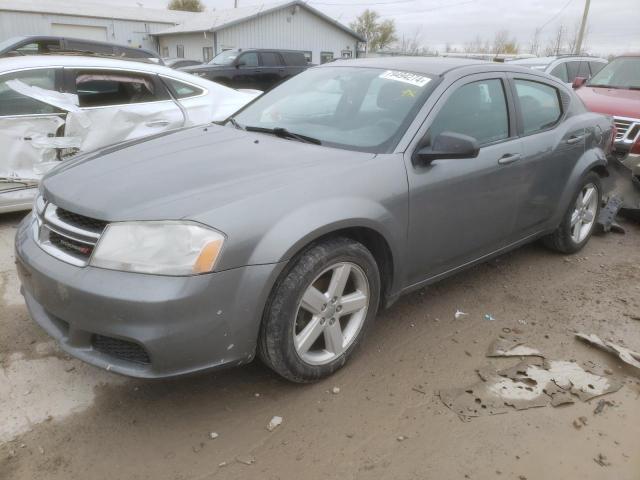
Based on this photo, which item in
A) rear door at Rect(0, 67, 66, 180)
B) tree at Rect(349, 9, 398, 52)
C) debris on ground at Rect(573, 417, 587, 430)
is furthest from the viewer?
tree at Rect(349, 9, 398, 52)

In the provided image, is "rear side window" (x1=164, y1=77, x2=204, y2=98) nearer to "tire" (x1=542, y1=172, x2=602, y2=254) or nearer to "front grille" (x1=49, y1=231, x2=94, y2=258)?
"front grille" (x1=49, y1=231, x2=94, y2=258)

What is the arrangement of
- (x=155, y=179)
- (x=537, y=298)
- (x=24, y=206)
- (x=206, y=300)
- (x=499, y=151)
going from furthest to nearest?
1. (x=24, y=206)
2. (x=537, y=298)
3. (x=499, y=151)
4. (x=155, y=179)
5. (x=206, y=300)

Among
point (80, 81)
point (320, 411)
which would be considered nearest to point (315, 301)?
point (320, 411)

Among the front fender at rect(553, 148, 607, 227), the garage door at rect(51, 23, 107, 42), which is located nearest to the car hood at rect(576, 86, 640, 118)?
the front fender at rect(553, 148, 607, 227)

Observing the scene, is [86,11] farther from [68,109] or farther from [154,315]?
[154,315]

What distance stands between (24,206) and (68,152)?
2.04ft

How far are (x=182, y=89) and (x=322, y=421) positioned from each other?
4.27 m

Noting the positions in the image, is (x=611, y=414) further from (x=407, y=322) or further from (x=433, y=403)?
(x=407, y=322)

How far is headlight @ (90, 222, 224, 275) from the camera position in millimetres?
2162

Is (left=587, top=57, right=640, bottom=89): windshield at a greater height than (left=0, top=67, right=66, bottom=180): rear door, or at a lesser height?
greater

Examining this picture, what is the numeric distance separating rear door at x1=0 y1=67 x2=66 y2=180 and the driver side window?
352 centimetres

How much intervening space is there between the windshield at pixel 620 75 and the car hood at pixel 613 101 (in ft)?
0.61

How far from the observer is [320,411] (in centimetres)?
258

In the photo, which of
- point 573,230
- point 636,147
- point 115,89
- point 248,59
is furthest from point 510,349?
point 248,59
